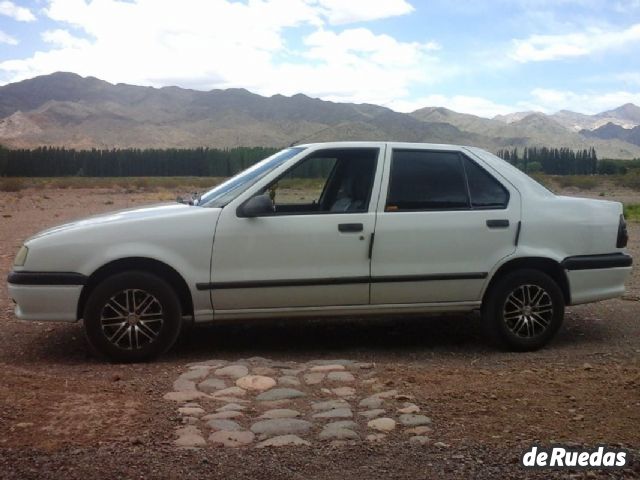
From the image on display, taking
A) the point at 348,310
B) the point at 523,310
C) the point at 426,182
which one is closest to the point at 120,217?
the point at 348,310

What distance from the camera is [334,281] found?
6574mm

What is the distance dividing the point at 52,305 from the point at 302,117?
189000 millimetres

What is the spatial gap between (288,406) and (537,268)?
2.97 metres

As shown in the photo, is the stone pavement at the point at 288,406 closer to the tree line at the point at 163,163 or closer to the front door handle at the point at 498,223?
the front door handle at the point at 498,223

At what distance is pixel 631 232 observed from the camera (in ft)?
66.8

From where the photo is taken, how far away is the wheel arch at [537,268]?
6945mm

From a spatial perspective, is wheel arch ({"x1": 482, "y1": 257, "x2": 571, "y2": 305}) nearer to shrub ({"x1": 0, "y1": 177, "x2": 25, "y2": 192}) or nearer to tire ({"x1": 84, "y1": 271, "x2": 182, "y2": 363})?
tire ({"x1": 84, "y1": 271, "x2": 182, "y2": 363})

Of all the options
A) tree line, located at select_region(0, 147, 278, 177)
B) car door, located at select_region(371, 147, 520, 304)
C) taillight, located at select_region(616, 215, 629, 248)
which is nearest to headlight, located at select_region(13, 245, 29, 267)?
car door, located at select_region(371, 147, 520, 304)

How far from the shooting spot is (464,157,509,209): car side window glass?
6977mm

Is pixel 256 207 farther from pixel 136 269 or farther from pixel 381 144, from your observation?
pixel 381 144

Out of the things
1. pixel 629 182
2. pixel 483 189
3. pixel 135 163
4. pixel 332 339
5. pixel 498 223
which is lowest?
pixel 332 339

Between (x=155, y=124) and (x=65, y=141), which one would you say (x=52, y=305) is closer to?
(x=65, y=141)

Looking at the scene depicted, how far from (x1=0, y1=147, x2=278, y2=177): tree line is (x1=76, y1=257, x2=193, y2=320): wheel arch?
89178 millimetres

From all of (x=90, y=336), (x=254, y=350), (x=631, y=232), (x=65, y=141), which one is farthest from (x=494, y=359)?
(x=65, y=141)
